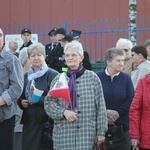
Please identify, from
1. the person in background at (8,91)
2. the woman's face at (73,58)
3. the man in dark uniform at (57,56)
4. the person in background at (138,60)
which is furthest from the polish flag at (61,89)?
the man in dark uniform at (57,56)

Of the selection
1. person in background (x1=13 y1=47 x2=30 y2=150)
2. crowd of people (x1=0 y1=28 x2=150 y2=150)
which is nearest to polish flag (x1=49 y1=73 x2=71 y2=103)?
crowd of people (x1=0 y1=28 x2=150 y2=150)

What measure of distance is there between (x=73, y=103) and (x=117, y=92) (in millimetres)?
811

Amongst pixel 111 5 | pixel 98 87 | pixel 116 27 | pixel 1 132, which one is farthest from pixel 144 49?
pixel 111 5

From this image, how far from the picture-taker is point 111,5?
48.3ft

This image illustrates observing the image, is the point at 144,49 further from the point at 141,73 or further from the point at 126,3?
the point at 126,3

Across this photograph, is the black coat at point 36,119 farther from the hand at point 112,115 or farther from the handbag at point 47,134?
the hand at point 112,115

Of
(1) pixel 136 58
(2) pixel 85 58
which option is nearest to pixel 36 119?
(1) pixel 136 58

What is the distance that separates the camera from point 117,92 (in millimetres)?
5430

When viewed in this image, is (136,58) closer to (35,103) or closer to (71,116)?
(35,103)

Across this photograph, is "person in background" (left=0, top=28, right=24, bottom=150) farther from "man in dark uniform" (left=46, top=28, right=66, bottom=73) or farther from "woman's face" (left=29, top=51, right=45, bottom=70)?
"man in dark uniform" (left=46, top=28, right=66, bottom=73)

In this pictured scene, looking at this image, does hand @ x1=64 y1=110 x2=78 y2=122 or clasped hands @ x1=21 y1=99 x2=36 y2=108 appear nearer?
hand @ x1=64 y1=110 x2=78 y2=122

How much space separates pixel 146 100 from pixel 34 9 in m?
10.6

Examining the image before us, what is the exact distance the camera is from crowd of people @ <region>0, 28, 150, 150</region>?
4.82m

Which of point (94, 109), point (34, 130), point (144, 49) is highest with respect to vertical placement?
point (144, 49)
